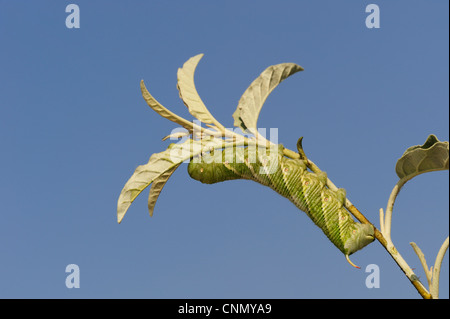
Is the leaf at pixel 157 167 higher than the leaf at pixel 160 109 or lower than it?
lower

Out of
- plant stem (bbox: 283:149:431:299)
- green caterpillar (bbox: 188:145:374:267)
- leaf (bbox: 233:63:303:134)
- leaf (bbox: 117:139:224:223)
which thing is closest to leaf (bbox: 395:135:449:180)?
plant stem (bbox: 283:149:431:299)

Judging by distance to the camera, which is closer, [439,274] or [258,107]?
[439,274]

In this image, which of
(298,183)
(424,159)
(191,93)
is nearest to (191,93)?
(191,93)

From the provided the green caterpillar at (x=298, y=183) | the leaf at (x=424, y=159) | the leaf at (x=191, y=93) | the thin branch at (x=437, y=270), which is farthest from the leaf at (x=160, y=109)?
the thin branch at (x=437, y=270)

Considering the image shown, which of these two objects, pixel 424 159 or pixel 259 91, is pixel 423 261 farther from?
pixel 259 91

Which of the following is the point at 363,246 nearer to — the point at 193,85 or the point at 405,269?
the point at 405,269

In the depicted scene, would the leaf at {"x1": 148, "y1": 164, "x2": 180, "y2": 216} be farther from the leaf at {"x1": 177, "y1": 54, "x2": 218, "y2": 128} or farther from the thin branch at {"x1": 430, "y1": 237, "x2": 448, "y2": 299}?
the thin branch at {"x1": 430, "y1": 237, "x2": 448, "y2": 299}

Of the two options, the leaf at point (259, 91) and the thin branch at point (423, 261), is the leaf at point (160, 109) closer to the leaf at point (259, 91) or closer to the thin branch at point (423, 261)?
the leaf at point (259, 91)
